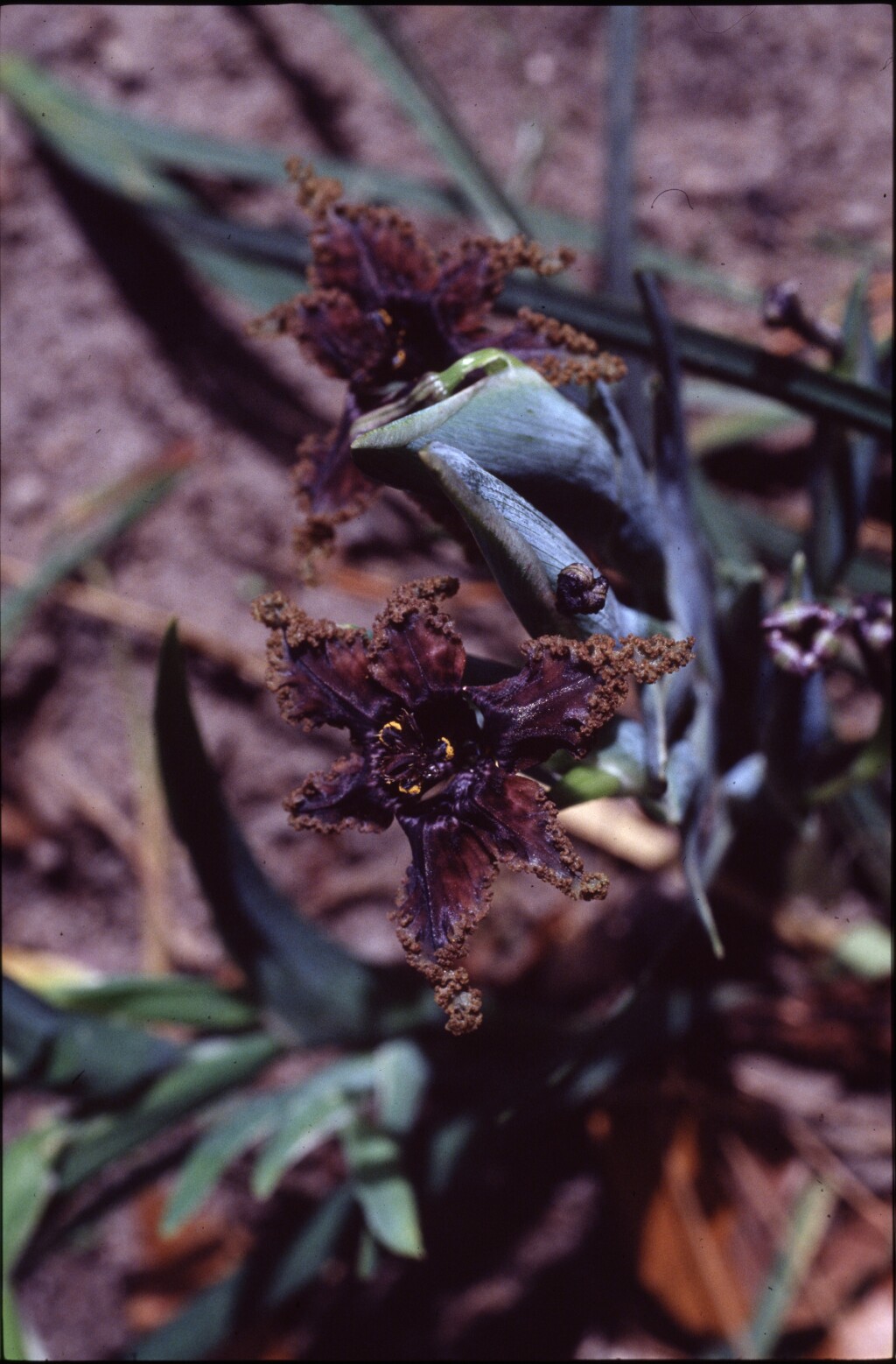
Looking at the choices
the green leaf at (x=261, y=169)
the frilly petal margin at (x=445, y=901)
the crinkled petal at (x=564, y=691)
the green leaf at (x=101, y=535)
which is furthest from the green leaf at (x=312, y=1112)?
the green leaf at (x=261, y=169)

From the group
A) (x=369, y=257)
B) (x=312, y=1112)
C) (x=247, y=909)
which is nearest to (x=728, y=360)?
(x=369, y=257)

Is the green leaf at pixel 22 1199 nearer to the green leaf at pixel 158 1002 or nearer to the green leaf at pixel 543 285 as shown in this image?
the green leaf at pixel 158 1002

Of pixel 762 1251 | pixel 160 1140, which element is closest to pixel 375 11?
pixel 160 1140

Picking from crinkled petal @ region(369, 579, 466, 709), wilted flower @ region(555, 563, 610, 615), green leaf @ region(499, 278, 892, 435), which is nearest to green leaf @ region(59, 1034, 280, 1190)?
crinkled petal @ region(369, 579, 466, 709)

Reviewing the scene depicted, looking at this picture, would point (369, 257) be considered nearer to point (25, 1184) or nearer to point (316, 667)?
point (316, 667)

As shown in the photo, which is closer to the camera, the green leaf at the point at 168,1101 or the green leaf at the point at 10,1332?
the green leaf at the point at 10,1332
